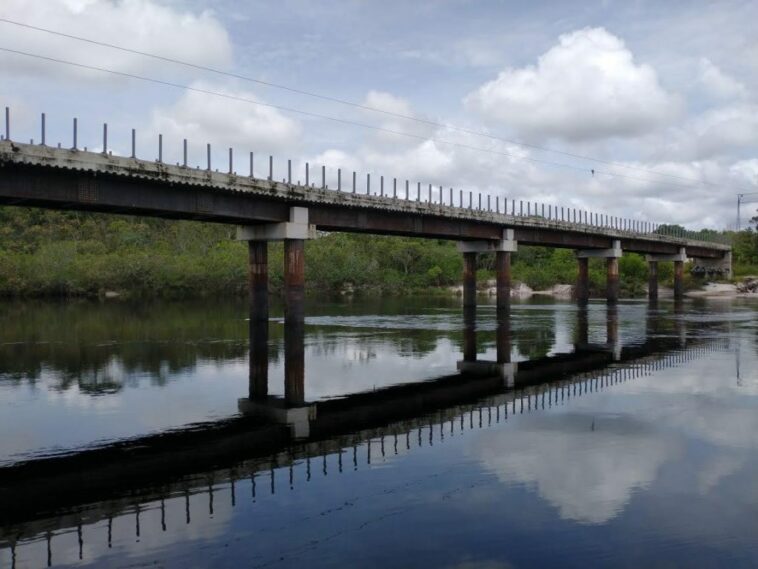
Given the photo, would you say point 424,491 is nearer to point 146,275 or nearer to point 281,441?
point 281,441

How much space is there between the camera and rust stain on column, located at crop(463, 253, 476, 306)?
229 ft

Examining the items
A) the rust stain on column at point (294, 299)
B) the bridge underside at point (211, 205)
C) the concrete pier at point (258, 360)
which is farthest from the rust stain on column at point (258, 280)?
the rust stain on column at point (294, 299)

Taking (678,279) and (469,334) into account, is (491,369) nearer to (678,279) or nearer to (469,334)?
(469,334)

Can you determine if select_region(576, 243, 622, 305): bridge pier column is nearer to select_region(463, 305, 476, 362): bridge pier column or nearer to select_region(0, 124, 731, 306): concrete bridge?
select_region(0, 124, 731, 306): concrete bridge

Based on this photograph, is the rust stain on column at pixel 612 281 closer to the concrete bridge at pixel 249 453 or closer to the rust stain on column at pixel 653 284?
the rust stain on column at pixel 653 284

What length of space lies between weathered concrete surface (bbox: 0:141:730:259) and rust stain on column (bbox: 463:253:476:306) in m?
5.36

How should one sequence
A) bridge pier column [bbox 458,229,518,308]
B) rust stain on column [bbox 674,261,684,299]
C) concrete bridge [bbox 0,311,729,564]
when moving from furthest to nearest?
rust stain on column [bbox 674,261,684,299] < bridge pier column [bbox 458,229,518,308] < concrete bridge [bbox 0,311,729,564]

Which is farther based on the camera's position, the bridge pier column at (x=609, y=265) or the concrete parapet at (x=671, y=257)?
the concrete parapet at (x=671, y=257)

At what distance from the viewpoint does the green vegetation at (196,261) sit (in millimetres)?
105000

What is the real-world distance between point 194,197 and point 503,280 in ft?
123

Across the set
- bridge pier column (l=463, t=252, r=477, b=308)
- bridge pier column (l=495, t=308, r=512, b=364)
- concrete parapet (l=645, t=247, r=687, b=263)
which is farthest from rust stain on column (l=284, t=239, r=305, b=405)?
concrete parapet (l=645, t=247, r=687, b=263)

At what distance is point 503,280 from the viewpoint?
6875 centimetres

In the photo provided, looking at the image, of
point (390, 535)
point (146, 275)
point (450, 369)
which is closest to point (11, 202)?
point (450, 369)

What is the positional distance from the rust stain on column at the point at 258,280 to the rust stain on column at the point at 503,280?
26.9m
